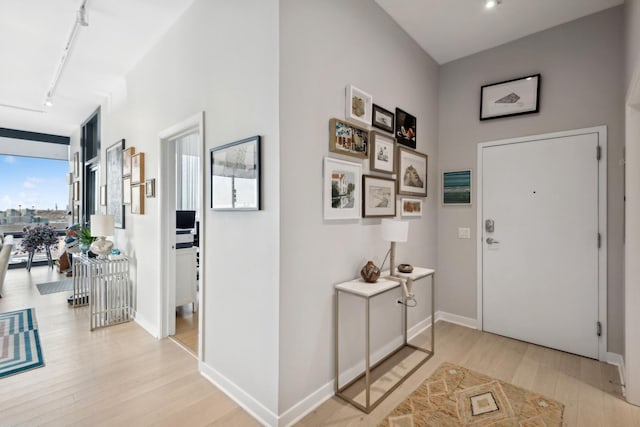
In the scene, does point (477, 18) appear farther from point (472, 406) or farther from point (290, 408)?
point (290, 408)

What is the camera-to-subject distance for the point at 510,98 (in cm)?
307

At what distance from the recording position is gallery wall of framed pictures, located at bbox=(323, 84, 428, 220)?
7.06 feet

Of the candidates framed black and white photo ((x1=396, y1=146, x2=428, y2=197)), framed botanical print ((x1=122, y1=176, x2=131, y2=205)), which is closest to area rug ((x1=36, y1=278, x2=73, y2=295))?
framed botanical print ((x1=122, y1=176, x2=131, y2=205))

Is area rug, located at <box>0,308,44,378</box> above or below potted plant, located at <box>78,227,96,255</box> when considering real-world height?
below

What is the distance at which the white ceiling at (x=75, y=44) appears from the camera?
8.58 feet

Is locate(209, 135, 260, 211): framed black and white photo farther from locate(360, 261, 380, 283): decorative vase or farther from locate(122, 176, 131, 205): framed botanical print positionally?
locate(122, 176, 131, 205): framed botanical print

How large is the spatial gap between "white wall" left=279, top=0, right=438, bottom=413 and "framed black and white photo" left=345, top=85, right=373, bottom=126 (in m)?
0.06

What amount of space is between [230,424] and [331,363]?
2.36 feet

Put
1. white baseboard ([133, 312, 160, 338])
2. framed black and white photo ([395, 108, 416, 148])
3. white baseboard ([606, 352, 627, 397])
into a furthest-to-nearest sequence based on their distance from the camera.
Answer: white baseboard ([133, 312, 160, 338])
framed black and white photo ([395, 108, 416, 148])
white baseboard ([606, 352, 627, 397])

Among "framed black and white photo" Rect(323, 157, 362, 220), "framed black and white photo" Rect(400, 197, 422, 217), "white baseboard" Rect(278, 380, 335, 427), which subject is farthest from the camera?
"framed black and white photo" Rect(400, 197, 422, 217)

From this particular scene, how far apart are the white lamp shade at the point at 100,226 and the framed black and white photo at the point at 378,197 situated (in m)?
3.19

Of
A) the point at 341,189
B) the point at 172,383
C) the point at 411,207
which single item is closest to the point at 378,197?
the point at 341,189

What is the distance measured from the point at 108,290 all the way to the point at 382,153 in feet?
11.2

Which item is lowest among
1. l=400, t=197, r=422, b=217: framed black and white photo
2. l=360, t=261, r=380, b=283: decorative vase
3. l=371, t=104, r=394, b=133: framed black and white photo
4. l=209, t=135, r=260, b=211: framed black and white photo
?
l=360, t=261, r=380, b=283: decorative vase
